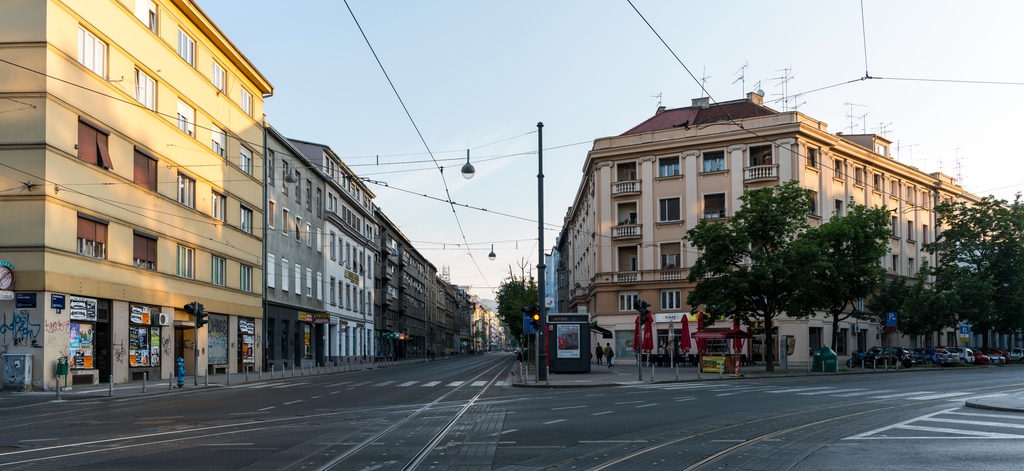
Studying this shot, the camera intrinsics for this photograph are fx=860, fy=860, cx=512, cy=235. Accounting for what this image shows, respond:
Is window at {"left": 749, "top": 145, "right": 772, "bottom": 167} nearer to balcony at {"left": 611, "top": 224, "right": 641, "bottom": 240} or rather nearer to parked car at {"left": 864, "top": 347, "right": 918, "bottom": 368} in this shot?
balcony at {"left": 611, "top": 224, "right": 641, "bottom": 240}

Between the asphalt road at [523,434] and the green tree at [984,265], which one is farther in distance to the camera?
the green tree at [984,265]

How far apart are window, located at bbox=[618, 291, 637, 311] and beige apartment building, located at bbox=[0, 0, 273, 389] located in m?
24.3

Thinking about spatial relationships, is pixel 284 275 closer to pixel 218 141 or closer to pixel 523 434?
pixel 218 141

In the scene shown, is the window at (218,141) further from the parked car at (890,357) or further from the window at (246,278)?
the parked car at (890,357)

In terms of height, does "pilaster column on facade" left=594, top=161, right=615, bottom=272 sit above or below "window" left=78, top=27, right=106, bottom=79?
below

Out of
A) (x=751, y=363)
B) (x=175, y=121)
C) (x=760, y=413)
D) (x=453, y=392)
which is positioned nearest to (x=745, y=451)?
(x=760, y=413)

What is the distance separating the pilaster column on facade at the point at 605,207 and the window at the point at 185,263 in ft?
92.7

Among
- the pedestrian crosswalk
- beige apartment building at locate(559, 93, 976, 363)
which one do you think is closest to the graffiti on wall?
the pedestrian crosswalk

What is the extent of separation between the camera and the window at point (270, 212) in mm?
50872

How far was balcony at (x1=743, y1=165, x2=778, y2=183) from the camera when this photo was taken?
177 ft

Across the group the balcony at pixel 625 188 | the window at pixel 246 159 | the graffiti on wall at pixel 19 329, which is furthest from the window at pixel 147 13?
the balcony at pixel 625 188

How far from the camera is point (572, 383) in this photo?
3027 cm

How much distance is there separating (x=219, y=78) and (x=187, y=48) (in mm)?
4060

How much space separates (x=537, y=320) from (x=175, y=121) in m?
19.2
